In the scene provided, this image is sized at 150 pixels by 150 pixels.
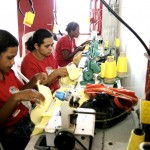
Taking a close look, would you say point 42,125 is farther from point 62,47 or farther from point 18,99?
point 62,47

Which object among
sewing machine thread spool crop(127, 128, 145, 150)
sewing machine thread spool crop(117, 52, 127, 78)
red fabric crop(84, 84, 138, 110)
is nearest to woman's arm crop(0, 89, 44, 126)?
red fabric crop(84, 84, 138, 110)

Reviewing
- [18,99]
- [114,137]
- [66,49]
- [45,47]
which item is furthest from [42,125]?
[66,49]

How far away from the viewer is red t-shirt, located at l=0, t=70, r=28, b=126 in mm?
1398

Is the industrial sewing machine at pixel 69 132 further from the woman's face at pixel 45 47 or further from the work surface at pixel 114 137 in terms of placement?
the woman's face at pixel 45 47

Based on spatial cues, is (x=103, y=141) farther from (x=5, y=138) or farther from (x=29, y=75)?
(x=29, y=75)

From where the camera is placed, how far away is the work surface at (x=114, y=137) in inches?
39.9

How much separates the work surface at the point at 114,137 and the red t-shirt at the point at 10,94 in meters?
0.40

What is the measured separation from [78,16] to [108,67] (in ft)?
10.8

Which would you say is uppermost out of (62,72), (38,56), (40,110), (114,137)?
(38,56)

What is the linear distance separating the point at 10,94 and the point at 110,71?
30.8 inches

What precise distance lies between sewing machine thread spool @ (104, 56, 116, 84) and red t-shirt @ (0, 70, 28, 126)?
682 mm

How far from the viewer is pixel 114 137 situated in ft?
3.57

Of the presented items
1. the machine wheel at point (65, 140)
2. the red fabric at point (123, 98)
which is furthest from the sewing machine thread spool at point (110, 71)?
the machine wheel at point (65, 140)

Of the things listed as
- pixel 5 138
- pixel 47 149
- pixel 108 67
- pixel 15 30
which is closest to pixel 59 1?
pixel 15 30
